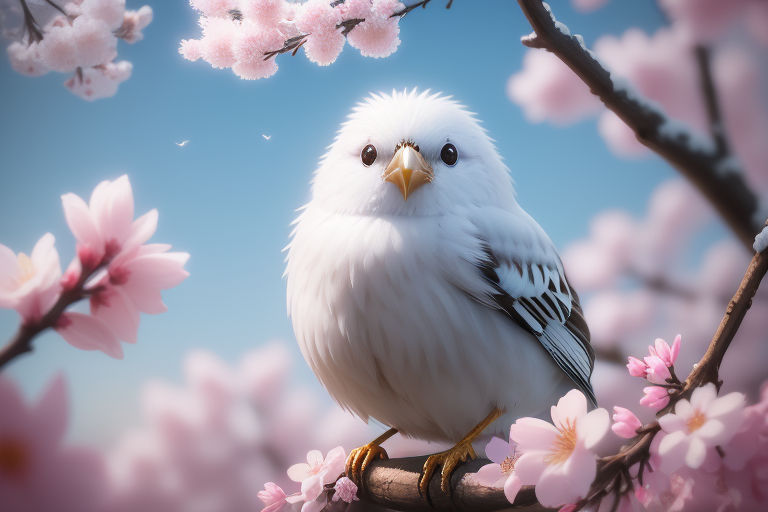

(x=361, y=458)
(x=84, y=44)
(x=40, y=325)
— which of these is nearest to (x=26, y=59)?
(x=84, y=44)

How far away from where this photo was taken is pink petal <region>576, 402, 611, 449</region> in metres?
0.51

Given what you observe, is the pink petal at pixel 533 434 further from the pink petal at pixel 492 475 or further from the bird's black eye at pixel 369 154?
the bird's black eye at pixel 369 154

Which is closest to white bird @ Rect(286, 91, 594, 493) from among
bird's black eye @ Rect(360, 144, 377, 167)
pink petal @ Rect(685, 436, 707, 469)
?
bird's black eye @ Rect(360, 144, 377, 167)

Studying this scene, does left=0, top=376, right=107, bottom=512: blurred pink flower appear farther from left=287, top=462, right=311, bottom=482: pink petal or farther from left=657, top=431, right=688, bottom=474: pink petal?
left=657, top=431, right=688, bottom=474: pink petal

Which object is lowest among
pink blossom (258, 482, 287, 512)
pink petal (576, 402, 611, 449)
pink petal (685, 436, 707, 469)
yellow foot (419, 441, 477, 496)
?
pink petal (685, 436, 707, 469)

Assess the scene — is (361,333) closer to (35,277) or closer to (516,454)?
(516,454)

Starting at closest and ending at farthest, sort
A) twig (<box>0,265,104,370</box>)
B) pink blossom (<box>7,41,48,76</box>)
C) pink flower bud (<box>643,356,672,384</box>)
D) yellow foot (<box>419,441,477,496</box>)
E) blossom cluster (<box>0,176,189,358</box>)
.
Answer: twig (<box>0,265,104,370</box>) → blossom cluster (<box>0,176,189,358</box>) → pink flower bud (<box>643,356,672,384</box>) → yellow foot (<box>419,441,477,496</box>) → pink blossom (<box>7,41,48,76</box>)

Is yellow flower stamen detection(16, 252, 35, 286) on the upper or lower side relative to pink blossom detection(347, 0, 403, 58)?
lower

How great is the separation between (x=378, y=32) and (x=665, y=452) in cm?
55

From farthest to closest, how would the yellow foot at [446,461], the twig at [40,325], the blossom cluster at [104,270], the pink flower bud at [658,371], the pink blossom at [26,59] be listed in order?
1. the pink blossom at [26,59]
2. the yellow foot at [446,461]
3. the pink flower bud at [658,371]
4. the blossom cluster at [104,270]
5. the twig at [40,325]

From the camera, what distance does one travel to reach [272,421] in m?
0.99

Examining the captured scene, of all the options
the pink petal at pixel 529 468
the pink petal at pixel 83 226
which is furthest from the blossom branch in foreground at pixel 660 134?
the pink petal at pixel 83 226

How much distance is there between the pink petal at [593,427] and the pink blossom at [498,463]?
11 cm

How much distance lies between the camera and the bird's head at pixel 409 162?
2.31 feet
